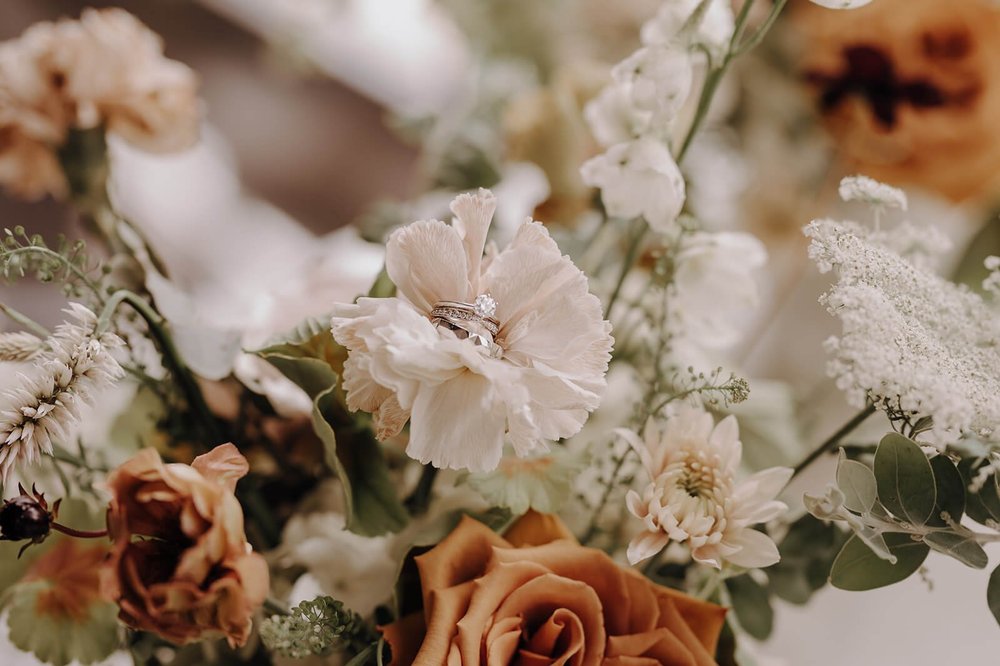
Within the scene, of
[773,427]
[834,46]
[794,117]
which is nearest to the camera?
[773,427]

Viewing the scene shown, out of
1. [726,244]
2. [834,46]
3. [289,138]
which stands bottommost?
[289,138]

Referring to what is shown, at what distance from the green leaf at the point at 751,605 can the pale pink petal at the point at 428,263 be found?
0.73 ft

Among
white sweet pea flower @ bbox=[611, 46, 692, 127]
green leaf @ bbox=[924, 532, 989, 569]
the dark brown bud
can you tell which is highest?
white sweet pea flower @ bbox=[611, 46, 692, 127]

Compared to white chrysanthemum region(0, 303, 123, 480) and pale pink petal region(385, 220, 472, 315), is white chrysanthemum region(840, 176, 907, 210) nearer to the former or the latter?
pale pink petal region(385, 220, 472, 315)

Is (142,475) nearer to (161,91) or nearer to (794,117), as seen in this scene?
(161,91)

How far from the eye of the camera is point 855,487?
29 centimetres

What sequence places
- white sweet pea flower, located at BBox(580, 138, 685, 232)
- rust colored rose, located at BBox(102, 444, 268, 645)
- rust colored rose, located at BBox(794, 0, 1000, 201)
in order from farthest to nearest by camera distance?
rust colored rose, located at BBox(794, 0, 1000, 201), white sweet pea flower, located at BBox(580, 138, 685, 232), rust colored rose, located at BBox(102, 444, 268, 645)

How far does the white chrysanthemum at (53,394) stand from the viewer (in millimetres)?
257

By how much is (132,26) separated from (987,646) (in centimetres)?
58

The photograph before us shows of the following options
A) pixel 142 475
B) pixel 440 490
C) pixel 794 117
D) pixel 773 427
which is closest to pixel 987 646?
pixel 773 427

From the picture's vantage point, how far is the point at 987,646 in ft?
1.31

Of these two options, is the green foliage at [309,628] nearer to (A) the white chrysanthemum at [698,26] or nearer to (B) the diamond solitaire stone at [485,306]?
(B) the diamond solitaire stone at [485,306]

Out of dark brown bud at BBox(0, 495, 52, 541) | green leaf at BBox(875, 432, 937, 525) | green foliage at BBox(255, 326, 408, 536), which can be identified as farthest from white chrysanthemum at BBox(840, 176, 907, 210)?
dark brown bud at BBox(0, 495, 52, 541)

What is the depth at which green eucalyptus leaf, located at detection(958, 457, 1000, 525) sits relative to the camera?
302 millimetres
